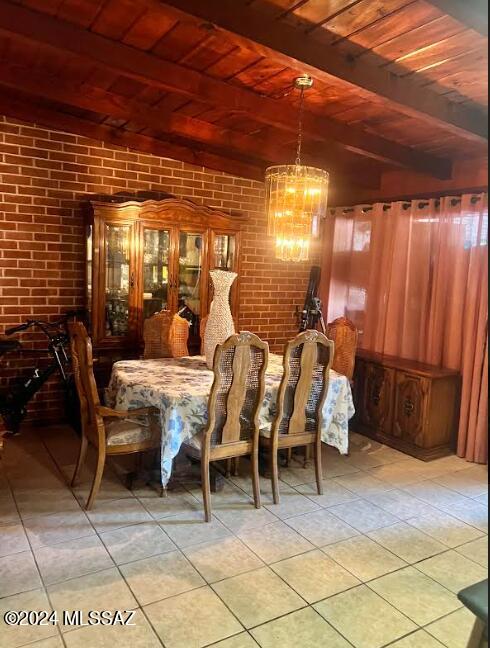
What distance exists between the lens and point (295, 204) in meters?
2.95

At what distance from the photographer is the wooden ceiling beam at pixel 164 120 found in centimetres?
324

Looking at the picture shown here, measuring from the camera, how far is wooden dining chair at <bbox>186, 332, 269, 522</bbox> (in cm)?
265

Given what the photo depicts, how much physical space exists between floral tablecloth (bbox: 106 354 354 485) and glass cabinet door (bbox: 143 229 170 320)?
783mm

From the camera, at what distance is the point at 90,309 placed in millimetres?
3953

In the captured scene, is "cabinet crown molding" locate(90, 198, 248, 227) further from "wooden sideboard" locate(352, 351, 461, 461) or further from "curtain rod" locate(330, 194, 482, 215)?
"wooden sideboard" locate(352, 351, 461, 461)

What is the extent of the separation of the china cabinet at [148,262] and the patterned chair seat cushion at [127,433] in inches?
50.3

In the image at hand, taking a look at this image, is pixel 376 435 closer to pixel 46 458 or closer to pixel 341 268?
pixel 341 268

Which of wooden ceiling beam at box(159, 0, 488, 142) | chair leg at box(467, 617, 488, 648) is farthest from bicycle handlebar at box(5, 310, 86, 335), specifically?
chair leg at box(467, 617, 488, 648)

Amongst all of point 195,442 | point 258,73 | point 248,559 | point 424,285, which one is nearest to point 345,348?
point 424,285

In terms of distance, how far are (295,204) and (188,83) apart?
36.8 inches

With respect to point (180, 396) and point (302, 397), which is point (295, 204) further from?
point (180, 396)

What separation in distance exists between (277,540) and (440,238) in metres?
2.63

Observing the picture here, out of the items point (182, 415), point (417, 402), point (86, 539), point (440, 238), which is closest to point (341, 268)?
point (440, 238)

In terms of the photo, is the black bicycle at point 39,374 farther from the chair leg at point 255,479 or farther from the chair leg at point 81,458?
the chair leg at point 255,479
